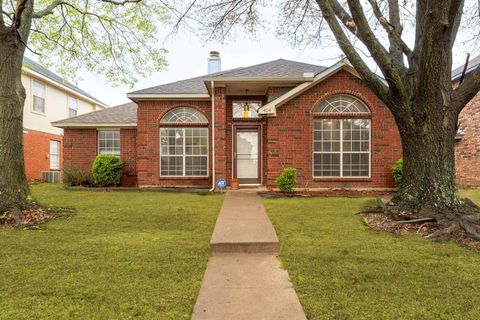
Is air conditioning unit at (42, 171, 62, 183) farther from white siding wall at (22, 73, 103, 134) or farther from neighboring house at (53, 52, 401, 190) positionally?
neighboring house at (53, 52, 401, 190)

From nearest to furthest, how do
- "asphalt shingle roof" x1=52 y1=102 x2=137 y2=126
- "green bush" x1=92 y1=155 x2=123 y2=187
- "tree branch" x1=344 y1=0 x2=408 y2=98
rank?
"tree branch" x1=344 y1=0 x2=408 y2=98 → "green bush" x1=92 y1=155 x2=123 y2=187 → "asphalt shingle roof" x1=52 y1=102 x2=137 y2=126

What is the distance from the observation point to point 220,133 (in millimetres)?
10703

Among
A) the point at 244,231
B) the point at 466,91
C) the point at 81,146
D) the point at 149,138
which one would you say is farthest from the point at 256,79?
the point at 81,146

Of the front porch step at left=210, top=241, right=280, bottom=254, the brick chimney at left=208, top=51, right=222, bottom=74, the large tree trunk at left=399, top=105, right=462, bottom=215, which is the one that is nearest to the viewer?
the front porch step at left=210, top=241, right=280, bottom=254

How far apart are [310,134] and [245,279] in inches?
305

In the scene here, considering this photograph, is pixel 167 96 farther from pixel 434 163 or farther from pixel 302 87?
pixel 434 163

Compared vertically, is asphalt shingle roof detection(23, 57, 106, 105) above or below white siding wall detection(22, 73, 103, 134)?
above

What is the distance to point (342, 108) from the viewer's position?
1049 cm

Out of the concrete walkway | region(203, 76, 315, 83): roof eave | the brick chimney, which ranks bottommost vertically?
the concrete walkway

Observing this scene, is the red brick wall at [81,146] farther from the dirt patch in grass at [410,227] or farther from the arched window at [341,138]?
the dirt patch in grass at [410,227]

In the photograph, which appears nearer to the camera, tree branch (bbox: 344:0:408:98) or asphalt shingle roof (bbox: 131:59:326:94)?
tree branch (bbox: 344:0:408:98)

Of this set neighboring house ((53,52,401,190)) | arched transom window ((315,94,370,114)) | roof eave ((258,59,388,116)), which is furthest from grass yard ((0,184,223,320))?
arched transom window ((315,94,370,114))

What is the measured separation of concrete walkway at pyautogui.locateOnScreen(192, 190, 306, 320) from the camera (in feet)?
8.62

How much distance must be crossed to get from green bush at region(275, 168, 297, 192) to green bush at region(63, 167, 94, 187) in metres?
7.91
